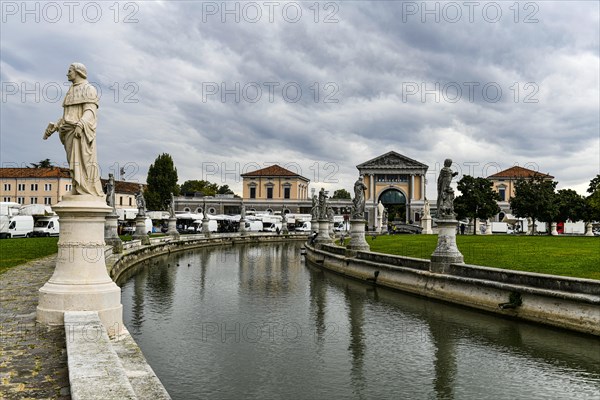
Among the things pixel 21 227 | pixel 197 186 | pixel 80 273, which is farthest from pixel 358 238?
pixel 197 186

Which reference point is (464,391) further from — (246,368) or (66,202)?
(66,202)

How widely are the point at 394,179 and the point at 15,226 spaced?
75449mm

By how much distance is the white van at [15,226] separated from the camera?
43.5 metres

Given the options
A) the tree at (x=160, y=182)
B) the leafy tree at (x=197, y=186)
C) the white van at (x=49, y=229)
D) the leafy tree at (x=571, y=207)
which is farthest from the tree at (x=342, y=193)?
the white van at (x=49, y=229)

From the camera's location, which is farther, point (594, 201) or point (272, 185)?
point (272, 185)

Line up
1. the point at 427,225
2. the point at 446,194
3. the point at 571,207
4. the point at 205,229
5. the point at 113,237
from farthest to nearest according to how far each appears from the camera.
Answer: the point at 571,207, the point at 427,225, the point at 205,229, the point at 113,237, the point at 446,194

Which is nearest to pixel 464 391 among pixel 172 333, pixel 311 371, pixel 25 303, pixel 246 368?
pixel 311 371

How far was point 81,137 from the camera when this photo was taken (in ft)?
26.8

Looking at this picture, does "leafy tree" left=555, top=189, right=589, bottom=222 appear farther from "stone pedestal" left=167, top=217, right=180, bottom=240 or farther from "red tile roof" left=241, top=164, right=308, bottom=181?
"red tile roof" left=241, top=164, right=308, bottom=181

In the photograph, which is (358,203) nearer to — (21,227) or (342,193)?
(21,227)

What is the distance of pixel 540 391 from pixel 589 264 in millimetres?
10621

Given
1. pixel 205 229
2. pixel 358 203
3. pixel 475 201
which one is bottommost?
pixel 205 229

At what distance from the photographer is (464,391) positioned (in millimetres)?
8156

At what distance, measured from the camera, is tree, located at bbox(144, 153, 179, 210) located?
Answer: 88562 mm
